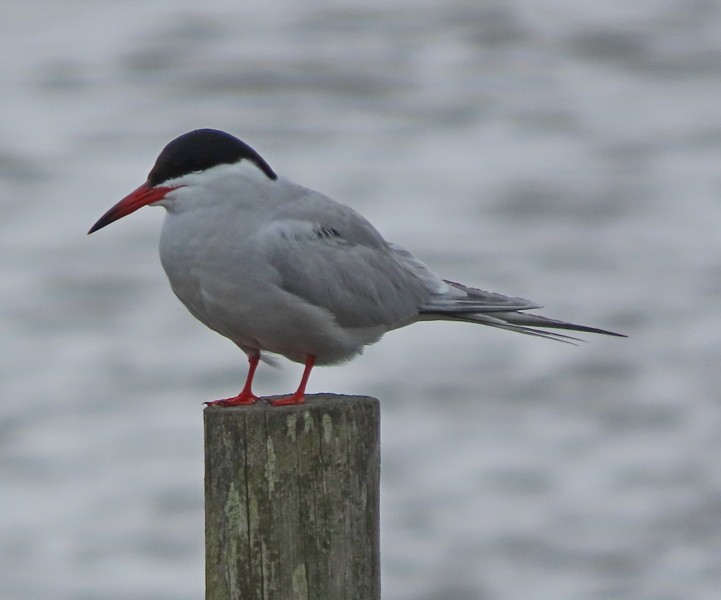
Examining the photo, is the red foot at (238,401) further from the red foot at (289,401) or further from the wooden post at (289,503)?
the wooden post at (289,503)

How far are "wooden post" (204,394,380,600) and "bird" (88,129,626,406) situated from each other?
52 cm

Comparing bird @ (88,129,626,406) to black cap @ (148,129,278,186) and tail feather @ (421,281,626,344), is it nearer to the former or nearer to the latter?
black cap @ (148,129,278,186)

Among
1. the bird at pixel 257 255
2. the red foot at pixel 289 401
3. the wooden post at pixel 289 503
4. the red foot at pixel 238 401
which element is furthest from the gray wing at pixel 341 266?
the wooden post at pixel 289 503

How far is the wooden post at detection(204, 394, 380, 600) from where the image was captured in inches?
142

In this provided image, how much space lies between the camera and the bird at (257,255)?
4.47 meters

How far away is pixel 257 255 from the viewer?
4.50m

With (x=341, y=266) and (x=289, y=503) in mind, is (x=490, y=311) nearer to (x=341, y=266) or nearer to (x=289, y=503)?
(x=341, y=266)

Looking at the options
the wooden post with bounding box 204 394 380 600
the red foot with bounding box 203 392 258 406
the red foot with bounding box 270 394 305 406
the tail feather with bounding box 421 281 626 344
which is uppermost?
the tail feather with bounding box 421 281 626 344

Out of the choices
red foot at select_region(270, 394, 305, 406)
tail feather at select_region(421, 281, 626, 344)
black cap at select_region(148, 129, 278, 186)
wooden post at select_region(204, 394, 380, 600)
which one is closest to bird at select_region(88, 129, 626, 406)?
black cap at select_region(148, 129, 278, 186)

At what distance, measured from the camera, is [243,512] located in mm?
3629

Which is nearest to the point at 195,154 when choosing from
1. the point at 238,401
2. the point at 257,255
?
the point at 257,255

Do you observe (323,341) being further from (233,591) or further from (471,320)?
(233,591)

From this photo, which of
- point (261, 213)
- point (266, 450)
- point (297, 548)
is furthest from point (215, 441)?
point (261, 213)

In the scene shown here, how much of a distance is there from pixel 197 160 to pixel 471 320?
142 cm
